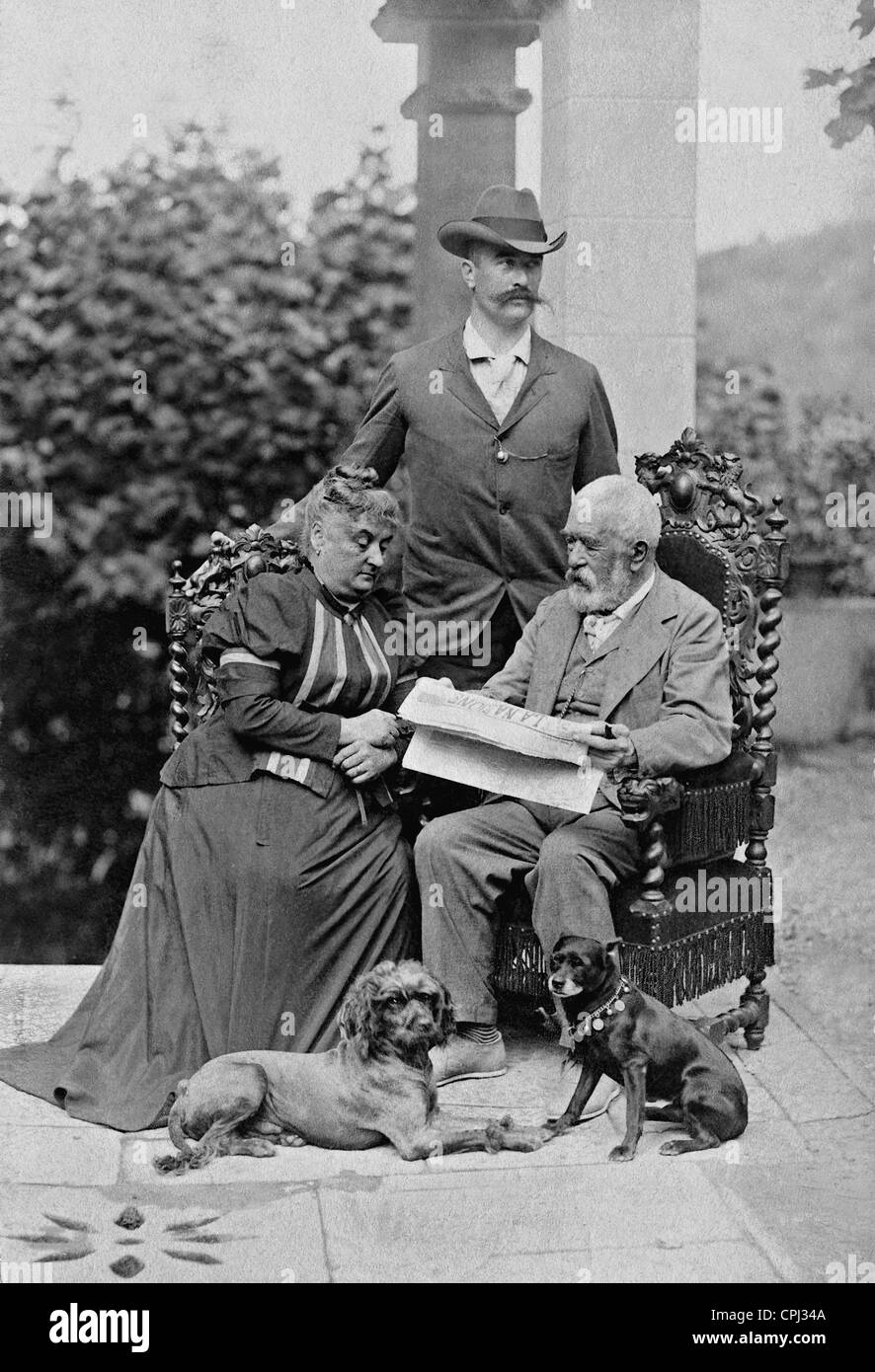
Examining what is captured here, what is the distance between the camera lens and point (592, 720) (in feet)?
Result: 16.4

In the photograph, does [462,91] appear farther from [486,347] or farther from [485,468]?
[485,468]

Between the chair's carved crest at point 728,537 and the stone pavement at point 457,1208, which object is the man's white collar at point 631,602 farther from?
the stone pavement at point 457,1208

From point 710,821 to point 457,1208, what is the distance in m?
1.45

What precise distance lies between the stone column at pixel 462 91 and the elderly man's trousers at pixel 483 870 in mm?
2470

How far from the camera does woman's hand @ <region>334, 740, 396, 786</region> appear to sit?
199 inches

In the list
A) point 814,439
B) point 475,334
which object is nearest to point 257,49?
point 475,334

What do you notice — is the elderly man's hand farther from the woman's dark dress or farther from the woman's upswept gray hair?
the woman's upswept gray hair

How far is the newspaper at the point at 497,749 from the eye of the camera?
4.69 m

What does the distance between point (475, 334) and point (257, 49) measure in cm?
160

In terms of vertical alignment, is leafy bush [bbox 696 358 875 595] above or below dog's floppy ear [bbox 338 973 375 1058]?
above

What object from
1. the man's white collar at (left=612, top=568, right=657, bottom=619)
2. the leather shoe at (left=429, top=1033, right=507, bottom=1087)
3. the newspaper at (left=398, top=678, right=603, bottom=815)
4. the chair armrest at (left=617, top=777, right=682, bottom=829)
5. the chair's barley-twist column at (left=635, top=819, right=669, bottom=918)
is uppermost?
the man's white collar at (left=612, top=568, right=657, bottom=619)

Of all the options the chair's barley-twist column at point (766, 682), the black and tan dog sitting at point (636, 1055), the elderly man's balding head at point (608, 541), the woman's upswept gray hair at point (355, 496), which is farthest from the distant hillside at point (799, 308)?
the black and tan dog sitting at point (636, 1055)

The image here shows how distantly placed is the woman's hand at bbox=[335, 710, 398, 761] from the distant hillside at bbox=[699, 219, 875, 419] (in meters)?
2.60

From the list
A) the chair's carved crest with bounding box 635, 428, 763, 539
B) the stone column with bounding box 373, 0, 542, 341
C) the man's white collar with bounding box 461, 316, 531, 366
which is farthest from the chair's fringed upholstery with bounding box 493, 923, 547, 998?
the stone column with bounding box 373, 0, 542, 341
